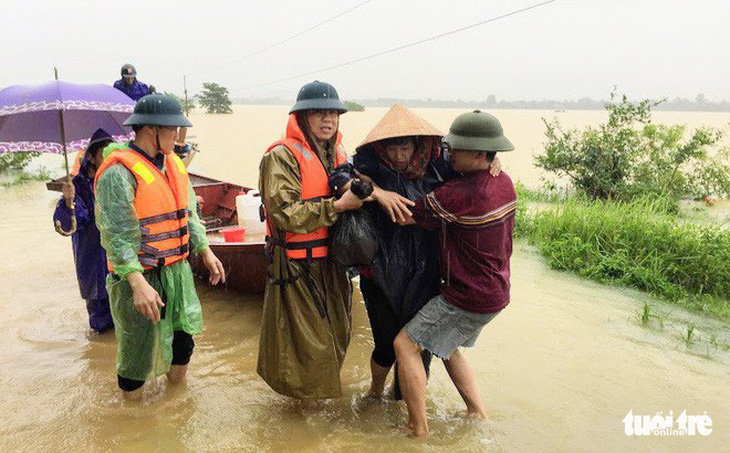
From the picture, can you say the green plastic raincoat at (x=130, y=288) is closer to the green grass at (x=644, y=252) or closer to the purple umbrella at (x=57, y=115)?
the purple umbrella at (x=57, y=115)

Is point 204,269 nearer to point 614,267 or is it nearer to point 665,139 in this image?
point 614,267

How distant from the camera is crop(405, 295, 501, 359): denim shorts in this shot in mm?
2783

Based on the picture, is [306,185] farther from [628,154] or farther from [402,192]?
[628,154]

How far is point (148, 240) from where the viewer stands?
9.64ft

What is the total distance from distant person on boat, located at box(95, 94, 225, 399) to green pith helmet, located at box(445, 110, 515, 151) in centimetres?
144

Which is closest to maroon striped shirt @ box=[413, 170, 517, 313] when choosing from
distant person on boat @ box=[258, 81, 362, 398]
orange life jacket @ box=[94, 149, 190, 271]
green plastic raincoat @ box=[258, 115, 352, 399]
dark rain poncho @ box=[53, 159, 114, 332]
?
distant person on boat @ box=[258, 81, 362, 398]

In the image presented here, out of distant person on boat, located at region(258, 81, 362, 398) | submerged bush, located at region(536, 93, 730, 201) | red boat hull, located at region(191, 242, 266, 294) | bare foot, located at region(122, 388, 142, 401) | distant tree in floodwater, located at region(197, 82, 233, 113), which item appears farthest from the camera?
distant tree in floodwater, located at region(197, 82, 233, 113)

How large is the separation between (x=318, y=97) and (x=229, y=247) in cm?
218

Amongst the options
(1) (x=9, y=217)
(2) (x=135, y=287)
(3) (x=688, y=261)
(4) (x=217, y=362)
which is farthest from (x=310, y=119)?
(1) (x=9, y=217)

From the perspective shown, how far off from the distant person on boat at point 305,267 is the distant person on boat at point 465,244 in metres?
0.43

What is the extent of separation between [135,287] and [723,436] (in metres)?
3.57

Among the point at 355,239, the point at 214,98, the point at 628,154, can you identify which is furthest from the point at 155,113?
the point at 214,98

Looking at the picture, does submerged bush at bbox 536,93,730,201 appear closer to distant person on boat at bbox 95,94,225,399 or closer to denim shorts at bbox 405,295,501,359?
denim shorts at bbox 405,295,501,359

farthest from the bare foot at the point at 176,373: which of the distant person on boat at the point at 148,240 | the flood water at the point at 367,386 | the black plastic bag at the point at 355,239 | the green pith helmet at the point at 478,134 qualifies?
the green pith helmet at the point at 478,134
